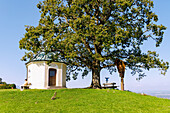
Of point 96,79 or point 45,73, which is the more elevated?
point 45,73

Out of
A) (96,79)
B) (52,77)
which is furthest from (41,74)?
(96,79)

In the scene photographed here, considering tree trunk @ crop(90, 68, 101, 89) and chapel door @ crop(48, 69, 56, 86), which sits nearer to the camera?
tree trunk @ crop(90, 68, 101, 89)

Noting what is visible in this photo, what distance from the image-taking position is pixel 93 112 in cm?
1315

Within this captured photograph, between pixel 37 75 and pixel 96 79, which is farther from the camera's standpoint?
pixel 37 75

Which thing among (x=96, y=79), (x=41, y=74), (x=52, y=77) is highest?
(x=41, y=74)

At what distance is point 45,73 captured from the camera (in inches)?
1135

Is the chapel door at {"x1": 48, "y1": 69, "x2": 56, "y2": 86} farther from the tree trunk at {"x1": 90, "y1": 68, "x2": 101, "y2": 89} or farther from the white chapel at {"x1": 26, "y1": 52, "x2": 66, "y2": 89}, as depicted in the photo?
the tree trunk at {"x1": 90, "y1": 68, "x2": 101, "y2": 89}

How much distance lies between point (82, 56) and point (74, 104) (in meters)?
11.9

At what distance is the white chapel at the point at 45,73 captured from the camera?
28656 mm

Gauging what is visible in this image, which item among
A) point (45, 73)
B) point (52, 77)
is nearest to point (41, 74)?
point (45, 73)

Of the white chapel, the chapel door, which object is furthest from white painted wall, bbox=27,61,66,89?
the chapel door

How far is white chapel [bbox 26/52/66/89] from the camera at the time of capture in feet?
94.0

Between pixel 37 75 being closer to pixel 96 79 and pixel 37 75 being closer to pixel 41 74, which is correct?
pixel 41 74

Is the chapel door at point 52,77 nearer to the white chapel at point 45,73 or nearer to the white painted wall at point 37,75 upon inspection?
the white chapel at point 45,73
